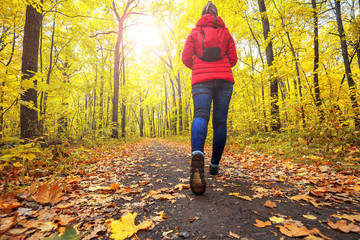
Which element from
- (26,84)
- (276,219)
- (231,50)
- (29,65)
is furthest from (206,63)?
(29,65)

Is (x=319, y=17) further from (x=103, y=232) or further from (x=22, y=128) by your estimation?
(x=22, y=128)

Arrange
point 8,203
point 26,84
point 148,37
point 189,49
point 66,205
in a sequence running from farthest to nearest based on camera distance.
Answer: point 148,37, point 26,84, point 189,49, point 66,205, point 8,203

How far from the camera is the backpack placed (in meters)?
2.10

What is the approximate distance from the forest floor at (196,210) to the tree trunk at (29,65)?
3305 millimetres

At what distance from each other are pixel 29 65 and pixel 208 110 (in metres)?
5.60

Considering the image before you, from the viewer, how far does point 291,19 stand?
17.7 feet

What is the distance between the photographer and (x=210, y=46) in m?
2.10

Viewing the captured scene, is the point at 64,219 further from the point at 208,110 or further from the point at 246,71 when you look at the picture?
the point at 246,71

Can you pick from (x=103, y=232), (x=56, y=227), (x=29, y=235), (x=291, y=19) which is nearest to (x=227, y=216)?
(x=103, y=232)

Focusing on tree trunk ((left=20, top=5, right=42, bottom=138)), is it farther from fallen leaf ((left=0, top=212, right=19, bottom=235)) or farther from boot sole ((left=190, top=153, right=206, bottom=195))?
boot sole ((left=190, top=153, right=206, bottom=195))

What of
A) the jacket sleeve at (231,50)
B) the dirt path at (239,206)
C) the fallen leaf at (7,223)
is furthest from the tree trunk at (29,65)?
the jacket sleeve at (231,50)

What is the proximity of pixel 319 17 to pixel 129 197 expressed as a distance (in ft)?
26.0

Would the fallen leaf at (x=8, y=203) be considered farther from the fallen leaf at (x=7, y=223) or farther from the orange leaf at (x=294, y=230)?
the orange leaf at (x=294, y=230)

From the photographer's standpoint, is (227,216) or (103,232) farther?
(227,216)
